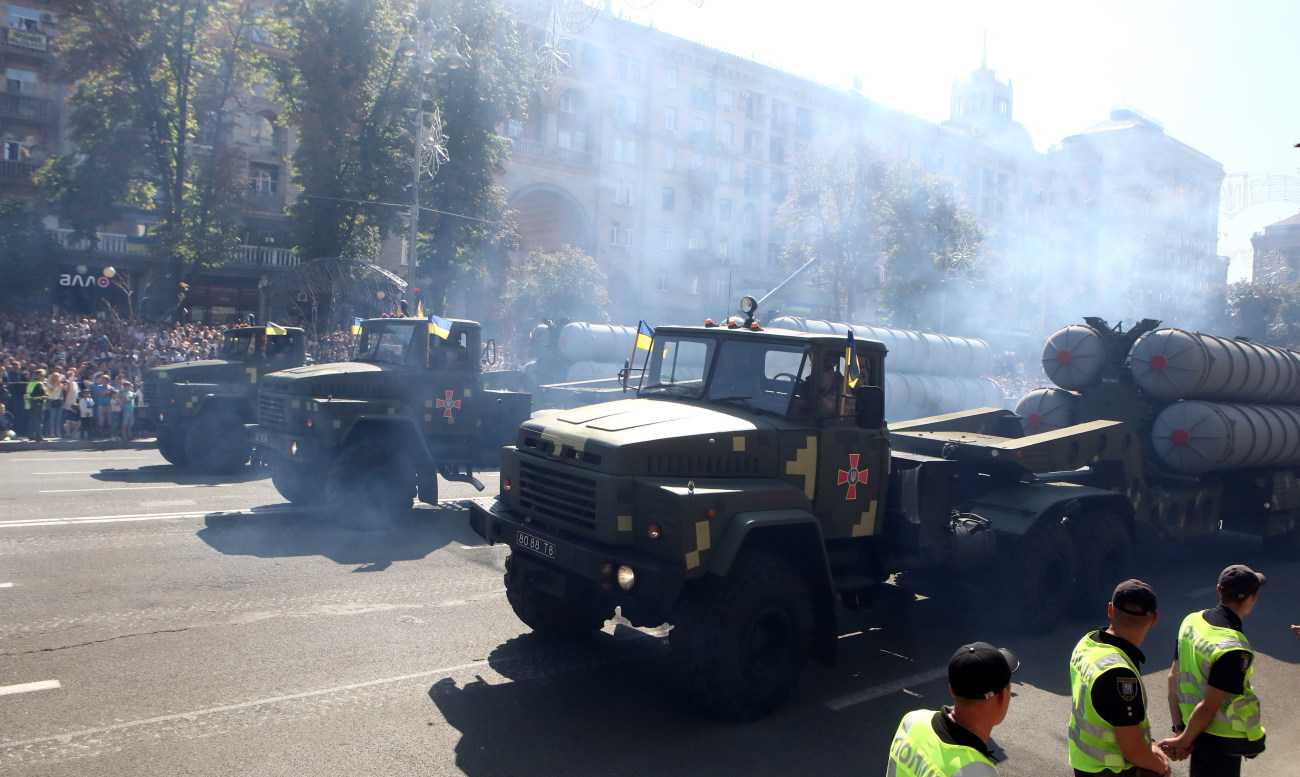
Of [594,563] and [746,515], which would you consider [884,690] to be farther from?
[594,563]

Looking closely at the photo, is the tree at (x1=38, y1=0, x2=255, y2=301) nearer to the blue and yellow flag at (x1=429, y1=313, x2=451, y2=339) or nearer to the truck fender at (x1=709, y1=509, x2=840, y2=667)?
the blue and yellow flag at (x1=429, y1=313, x2=451, y2=339)

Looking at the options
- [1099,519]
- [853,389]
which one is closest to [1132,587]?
[853,389]

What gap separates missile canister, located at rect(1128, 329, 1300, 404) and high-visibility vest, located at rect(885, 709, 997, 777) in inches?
357

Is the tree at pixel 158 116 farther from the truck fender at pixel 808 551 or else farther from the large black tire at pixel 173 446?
the truck fender at pixel 808 551

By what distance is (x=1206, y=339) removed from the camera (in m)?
10.7

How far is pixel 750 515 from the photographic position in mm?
5727

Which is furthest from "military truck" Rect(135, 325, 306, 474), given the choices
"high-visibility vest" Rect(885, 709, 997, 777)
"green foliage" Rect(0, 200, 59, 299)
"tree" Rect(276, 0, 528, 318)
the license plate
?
"green foliage" Rect(0, 200, 59, 299)

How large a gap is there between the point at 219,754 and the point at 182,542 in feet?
Answer: 18.4

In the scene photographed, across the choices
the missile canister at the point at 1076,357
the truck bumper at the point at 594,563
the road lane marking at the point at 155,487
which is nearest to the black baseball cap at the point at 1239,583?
the truck bumper at the point at 594,563

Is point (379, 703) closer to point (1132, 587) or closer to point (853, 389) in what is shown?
point (853, 389)

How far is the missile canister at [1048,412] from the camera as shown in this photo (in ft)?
36.6

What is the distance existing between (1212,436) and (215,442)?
14.3m

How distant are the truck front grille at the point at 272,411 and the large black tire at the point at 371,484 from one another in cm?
123

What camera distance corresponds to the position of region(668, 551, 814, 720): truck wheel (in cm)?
553
